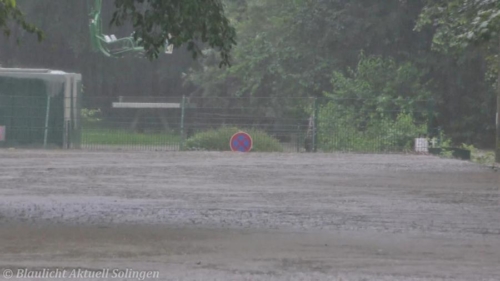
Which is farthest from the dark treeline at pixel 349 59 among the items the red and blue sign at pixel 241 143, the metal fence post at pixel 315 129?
the red and blue sign at pixel 241 143

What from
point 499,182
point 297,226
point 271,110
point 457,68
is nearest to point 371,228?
point 297,226

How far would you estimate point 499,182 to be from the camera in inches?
810

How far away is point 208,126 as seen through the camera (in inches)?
1458

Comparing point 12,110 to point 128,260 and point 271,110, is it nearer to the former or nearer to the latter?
point 271,110

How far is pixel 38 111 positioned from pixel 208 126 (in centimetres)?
617

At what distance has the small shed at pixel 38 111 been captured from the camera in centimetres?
3441

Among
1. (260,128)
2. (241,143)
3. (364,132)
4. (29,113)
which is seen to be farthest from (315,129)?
(29,113)

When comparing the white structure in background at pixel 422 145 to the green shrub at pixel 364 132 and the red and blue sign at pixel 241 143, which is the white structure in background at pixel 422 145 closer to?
the green shrub at pixel 364 132

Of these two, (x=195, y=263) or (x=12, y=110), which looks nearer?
(x=195, y=263)

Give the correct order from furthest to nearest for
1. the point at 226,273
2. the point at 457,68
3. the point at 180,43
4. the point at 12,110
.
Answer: the point at 457,68, the point at 12,110, the point at 180,43, the point at 226,273

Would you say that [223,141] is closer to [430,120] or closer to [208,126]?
[208,126]

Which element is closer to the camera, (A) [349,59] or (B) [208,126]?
(B) [208,126]

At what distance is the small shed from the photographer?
34.4 metres

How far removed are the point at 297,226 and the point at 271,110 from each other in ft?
91.7
